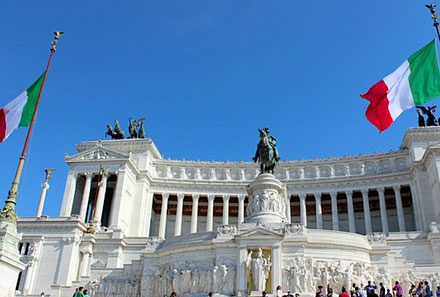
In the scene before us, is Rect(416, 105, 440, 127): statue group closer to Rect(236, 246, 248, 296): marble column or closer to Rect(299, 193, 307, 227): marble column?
Rect(299, 193, 307, 227): marble column

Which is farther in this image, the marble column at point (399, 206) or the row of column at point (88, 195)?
the marble column at point (399, 206)

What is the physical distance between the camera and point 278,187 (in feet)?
117

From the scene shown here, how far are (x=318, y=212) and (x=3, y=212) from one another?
→ 58.6 m

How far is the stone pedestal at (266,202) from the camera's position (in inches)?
1340

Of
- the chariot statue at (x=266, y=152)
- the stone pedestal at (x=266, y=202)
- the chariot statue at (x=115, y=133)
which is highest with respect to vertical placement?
the chariot statue at (x=115, y=133)

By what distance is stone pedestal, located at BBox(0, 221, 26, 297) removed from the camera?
17141 mm

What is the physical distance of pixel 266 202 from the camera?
34719 mm

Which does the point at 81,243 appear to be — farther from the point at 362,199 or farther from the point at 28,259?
the point at 362,199

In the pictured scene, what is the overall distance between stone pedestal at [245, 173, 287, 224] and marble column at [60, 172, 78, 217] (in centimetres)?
3946

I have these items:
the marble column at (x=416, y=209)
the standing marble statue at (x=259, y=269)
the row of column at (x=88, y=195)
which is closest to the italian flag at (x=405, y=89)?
the standing marble statue at (x=259, y=269)

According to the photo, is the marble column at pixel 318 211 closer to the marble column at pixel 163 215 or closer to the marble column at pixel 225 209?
the marble column at pixel 225 209

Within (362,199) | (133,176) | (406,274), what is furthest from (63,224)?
(362,199)

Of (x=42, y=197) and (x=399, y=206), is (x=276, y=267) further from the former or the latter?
(x=399, y=206)

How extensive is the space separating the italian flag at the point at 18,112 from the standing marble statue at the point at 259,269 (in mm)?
16624
